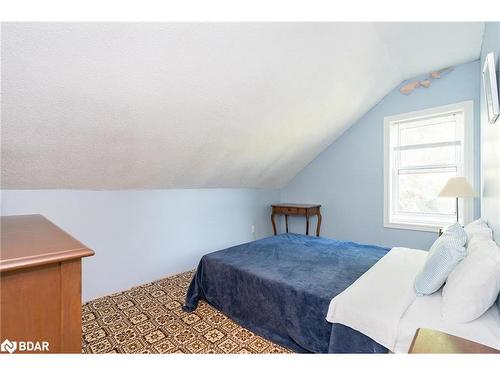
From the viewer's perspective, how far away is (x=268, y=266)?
1966 mm

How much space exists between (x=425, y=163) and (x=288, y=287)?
2757mm

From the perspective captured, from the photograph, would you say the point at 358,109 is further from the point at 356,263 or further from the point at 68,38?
the point at 68,38

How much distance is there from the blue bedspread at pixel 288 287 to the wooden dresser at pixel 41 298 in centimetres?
117

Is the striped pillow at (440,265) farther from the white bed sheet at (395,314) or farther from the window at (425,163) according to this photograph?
the window at (425,163)

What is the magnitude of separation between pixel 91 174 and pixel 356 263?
2.39m

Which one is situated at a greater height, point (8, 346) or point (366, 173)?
point (366, 173)

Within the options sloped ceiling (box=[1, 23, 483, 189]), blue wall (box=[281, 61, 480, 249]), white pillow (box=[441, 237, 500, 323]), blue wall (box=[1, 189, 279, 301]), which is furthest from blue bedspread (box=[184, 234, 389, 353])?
blue wall (box=[281, 61, 480, 249])

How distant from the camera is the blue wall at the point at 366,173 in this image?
2.94 metres

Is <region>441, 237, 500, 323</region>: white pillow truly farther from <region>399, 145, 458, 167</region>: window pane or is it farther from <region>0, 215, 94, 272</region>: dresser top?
<region>399, 145, 458, 167</region>: window pane

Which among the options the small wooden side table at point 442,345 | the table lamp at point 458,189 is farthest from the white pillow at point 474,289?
the table lamp at point 458,189

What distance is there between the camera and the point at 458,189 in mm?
2381

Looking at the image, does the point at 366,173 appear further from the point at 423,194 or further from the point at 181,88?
the point at 181,88

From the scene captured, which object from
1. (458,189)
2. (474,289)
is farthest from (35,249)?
(458,189)
